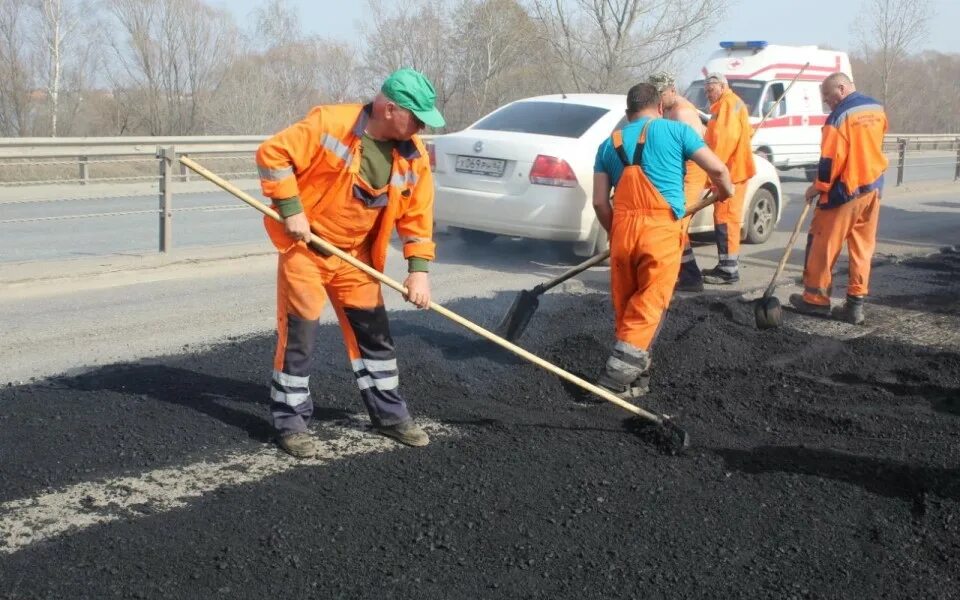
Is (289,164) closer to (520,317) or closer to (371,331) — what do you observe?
(371,331)

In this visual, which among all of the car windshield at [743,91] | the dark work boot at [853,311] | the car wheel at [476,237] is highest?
the car windshield at [743,91]

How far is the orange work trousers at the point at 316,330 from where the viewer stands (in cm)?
457

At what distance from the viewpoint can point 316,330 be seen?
4.73 m

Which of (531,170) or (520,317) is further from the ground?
(531,170)

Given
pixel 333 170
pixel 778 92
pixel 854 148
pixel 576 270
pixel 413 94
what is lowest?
pixel 576 270

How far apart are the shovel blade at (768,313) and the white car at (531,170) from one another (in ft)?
8.21

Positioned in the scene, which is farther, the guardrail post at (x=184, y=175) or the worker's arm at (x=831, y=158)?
the guardrail post at (x=184, y=175)

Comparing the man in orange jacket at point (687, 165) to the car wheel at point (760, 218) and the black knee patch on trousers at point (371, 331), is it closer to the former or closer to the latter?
the black knee patch on trousers at point (371, 331)

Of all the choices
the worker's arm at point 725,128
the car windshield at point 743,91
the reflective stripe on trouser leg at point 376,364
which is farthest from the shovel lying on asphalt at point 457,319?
the car windshield at point 743,91

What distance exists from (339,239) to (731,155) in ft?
17.6

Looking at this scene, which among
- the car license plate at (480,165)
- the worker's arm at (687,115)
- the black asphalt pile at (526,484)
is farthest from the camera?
the car license plate at (480,165)

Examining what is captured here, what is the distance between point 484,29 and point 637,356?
22.4 m

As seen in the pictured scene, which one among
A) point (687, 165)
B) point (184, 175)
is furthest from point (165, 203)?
point (184, 175)

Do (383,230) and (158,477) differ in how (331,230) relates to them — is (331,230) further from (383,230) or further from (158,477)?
(158,477)
